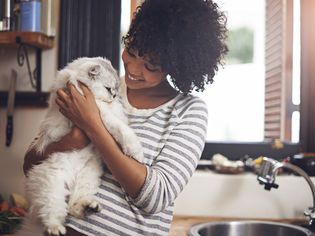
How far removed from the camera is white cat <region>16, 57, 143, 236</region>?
102 cm

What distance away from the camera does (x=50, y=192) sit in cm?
106

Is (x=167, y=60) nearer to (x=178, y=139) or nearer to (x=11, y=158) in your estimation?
(x=178, y=139)

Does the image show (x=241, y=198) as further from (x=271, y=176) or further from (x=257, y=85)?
(x=257, y=85)

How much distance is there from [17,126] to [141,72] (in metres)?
1.03

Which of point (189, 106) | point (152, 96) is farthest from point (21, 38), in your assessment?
point (189, 106)

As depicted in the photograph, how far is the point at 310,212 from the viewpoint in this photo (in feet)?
5.56

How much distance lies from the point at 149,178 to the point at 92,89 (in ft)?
1.10

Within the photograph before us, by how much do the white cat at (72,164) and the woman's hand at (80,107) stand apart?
0.05 m

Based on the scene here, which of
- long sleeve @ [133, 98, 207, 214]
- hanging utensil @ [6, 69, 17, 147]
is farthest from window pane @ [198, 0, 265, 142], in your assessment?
long sleeve @ [133, 98, 207, 214]

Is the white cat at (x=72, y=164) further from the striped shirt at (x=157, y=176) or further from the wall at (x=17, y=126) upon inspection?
the wall at (x=17, y=126)

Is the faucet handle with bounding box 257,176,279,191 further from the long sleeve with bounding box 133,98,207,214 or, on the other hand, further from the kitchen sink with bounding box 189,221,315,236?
the long sleeve with bounding box 133,98,207,214

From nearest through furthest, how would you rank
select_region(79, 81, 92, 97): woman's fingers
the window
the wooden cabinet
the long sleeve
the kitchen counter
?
1. the long sleeve
2. select_region(79, 81, 92, 97): woman's fingers
3. the kitchen counter
4. the wooden cabinet
5. the window

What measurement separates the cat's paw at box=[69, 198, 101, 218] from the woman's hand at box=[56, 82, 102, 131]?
0.17 m

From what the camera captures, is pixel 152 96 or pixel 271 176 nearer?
pixel 152 96
